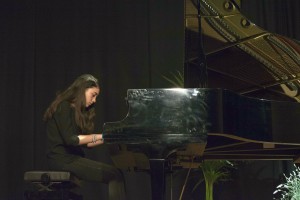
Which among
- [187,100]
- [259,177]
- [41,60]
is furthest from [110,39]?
[187,100]

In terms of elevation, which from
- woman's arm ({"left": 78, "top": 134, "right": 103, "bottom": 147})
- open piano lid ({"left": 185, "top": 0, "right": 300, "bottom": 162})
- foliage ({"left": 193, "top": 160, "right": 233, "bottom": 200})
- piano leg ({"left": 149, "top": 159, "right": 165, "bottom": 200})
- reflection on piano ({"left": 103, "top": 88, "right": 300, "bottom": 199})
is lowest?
foliage ({"left": 193, "top": 160, "right": 233, "bottom": 200})

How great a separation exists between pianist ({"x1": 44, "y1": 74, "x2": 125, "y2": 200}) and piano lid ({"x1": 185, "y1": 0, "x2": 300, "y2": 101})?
0.86m

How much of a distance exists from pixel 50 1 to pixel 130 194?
2.15 meters

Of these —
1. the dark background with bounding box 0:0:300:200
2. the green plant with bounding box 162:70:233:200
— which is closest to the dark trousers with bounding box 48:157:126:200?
Result: the green plant with bounding box 162:70:233:200

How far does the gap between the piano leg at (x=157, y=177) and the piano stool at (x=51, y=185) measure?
1073mm

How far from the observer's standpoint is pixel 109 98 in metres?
5.09

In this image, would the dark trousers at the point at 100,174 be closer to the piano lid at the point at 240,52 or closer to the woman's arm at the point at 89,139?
the woman's arm at the point at 89,139

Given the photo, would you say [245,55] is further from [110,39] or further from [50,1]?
[50,1]

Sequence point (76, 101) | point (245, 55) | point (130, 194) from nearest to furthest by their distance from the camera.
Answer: point (245, 55) < point (76, 101) < point (130, 194)

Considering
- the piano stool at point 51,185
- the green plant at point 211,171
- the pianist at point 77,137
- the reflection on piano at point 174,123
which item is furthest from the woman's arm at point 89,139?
the green plant at point 211,171

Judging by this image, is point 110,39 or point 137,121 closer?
point 137,121

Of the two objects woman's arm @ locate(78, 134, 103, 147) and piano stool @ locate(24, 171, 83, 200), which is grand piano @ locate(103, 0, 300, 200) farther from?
piano stool @ locate(24, 171, 83, 200)

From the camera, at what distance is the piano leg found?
93.4 inches

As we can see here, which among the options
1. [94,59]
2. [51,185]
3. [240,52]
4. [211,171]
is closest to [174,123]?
[240,52]
